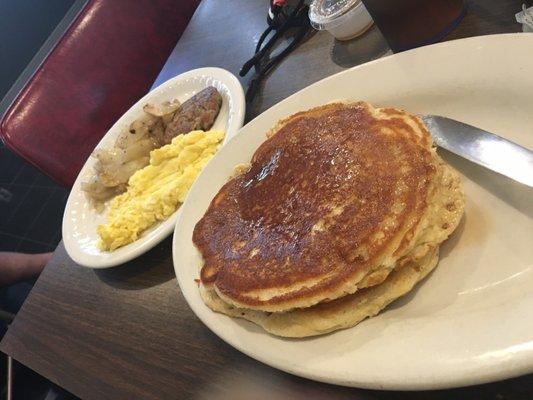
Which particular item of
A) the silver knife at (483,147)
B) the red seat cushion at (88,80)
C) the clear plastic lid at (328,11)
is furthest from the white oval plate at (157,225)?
the silver knife at (483,147)

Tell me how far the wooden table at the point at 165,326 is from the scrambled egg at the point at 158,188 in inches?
4.1

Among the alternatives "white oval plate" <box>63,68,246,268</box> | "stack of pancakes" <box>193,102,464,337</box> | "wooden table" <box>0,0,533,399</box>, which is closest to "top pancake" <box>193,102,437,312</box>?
"stack of pancakes" <box>193,102,464,337</box>

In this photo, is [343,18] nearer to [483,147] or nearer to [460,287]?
[483,147]

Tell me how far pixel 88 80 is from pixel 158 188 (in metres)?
1.35

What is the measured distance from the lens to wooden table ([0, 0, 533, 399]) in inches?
39.1

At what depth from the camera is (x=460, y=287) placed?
30.5 inches

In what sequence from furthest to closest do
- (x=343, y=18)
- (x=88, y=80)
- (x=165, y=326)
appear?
(x=88, y=80), (x=343, y=18), (x=165, y=326)

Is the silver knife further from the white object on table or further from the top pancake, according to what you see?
the white object on table

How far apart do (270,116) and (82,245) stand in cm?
85

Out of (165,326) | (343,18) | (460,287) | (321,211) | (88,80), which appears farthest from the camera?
(88,80)

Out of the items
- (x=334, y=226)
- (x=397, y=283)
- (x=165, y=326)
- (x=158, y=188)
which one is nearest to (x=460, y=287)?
(x=397, y=283)

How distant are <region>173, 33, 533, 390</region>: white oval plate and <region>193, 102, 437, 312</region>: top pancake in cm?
9

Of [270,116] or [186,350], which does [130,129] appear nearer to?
[270,116]

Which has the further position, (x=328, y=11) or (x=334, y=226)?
(x=328, y=11)
